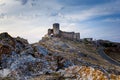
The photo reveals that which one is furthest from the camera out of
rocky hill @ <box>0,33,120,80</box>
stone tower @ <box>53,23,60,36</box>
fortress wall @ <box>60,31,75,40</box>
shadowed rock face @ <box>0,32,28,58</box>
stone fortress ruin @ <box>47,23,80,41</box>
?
fortress wall @ <box>60,31,75,40</box>

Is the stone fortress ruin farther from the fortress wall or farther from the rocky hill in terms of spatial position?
the rocky hill

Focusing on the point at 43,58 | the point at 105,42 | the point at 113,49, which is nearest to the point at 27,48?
the point at 43,58

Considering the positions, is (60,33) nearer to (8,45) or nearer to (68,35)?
(68,35)

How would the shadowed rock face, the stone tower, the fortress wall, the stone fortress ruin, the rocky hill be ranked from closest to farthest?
the rocky hill < the shadowed rock face < the stone tower < the stone fortress ruin < the fortress wall

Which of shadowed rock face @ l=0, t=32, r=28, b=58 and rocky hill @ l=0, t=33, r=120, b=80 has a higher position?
shadowed rock face @ l=0, t=32, r=28, b=58

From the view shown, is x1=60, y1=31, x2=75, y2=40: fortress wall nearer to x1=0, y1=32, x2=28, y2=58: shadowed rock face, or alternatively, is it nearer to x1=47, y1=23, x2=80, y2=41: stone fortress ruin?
x1=47, y1=23, x2=80, y2=41: stone fortress ruin

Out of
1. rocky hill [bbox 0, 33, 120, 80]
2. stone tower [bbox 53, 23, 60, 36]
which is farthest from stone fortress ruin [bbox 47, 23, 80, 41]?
rocky hill [bbox 0, 33, 120, 80]

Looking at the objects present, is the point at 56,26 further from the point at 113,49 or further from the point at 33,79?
the point at 33,79

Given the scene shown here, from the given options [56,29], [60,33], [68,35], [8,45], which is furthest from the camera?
[68,35]

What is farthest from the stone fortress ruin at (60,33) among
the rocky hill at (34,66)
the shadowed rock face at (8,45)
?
the shadowed rock face at (8,45)

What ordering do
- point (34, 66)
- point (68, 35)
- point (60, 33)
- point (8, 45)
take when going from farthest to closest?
point (68, 35) → point (60, 33) → point (8, 45) → point (34, 66)

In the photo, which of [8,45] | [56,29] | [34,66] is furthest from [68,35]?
[34,66]

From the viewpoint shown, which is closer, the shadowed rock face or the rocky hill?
the rocky hill

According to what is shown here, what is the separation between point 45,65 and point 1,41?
28.6 ft
